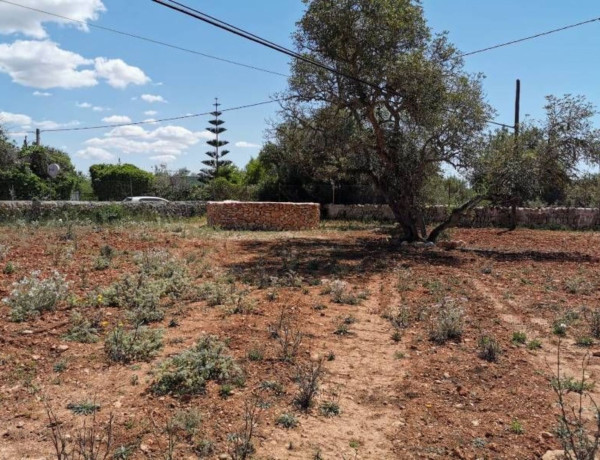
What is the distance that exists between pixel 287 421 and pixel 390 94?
1072cm

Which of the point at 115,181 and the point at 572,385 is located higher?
the point at 115,181

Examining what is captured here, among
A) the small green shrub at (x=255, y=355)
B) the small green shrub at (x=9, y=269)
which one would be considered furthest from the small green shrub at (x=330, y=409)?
the small green shrub at (x=9, y=269)

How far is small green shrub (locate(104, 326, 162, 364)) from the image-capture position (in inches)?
194

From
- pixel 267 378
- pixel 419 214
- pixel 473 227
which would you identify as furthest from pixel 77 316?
pixel 473 227

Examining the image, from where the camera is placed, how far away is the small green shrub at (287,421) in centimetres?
372

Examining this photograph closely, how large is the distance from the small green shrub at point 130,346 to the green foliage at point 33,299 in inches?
52.6

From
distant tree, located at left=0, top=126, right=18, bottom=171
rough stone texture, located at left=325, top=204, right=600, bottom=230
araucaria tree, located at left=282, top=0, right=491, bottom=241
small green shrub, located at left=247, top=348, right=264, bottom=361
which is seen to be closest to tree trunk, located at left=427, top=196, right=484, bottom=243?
araucaria tree, located at left=282, top=0, right=491, bottom=241

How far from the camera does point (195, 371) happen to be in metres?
4.41

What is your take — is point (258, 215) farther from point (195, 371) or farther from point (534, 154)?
point (195, 371)

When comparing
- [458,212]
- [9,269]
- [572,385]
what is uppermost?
[458,212]

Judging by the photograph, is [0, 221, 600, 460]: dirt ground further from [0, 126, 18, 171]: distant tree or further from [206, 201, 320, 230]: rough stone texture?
[0, 126, 18, 171]: distant tree

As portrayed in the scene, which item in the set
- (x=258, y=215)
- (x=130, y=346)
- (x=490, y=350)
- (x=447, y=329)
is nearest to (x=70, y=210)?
(x=258, y=215)

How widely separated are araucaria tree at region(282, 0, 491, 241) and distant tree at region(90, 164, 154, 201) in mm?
19050

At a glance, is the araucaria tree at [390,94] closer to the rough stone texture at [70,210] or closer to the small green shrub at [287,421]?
the rough stone texture at [70,210]
